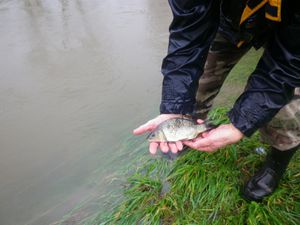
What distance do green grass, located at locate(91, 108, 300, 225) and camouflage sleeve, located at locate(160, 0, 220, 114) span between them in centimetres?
68

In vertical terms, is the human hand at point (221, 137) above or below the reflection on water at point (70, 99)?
above

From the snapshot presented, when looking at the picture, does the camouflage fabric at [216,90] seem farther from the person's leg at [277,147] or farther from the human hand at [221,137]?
the human hand at [221,137]

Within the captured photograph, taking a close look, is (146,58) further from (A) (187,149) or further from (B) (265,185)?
(B) (265,185)

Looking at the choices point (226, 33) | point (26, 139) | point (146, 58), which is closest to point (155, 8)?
point (146, 58)

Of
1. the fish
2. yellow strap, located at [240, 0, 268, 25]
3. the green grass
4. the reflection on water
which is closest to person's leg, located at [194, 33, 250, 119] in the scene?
the green grass

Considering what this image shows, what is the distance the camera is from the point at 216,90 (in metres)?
2.84

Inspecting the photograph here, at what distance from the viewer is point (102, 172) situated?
121 inches

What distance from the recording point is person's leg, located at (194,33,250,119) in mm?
2475

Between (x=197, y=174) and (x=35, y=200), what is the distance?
1463mm

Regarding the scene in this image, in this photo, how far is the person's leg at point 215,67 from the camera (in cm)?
247

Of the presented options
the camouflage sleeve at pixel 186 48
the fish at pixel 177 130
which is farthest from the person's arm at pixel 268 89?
the camouflage sleeve at pixel 186 48

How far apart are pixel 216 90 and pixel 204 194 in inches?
34.9

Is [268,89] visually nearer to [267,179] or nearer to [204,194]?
[267,179]

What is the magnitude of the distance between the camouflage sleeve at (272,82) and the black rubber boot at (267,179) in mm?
597
